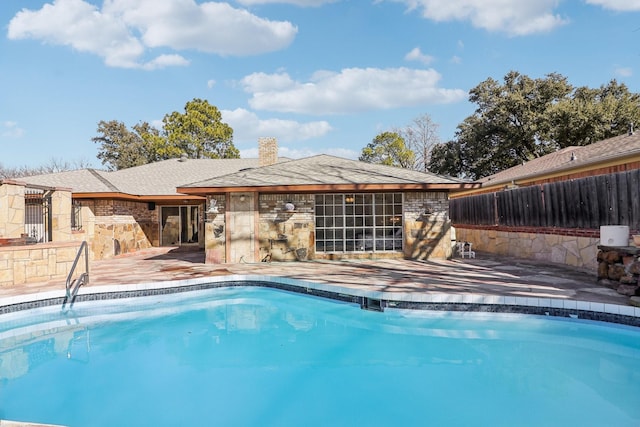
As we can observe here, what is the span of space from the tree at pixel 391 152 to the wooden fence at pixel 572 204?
19061mm

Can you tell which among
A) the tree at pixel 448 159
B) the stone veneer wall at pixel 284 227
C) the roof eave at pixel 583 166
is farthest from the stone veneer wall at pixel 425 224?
the tree at pixel 448 159

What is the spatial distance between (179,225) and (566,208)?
14723 mm

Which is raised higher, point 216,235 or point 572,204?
point 572,204

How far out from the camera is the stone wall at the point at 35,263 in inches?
304

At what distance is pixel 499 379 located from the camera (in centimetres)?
442

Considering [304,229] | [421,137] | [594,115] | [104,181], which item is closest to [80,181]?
[104,181]

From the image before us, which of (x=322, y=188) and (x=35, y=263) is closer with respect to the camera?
(x=35, y=263)

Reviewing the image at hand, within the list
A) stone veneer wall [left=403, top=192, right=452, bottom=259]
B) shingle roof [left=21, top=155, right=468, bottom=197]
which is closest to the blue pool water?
shingle roof [left=21, top=155, right=468, bottom=197]

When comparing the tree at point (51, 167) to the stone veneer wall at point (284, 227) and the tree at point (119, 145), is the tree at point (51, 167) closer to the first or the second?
the tree at point (119, 145)

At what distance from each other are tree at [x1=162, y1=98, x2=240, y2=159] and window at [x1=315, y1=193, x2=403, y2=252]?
2223 centimetres

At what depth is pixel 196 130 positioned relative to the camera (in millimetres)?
30781

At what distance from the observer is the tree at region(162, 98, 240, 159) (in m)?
30.3

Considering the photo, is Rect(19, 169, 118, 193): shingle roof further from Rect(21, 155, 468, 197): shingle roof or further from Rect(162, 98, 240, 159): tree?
Rect(162, 98, 240, 159): tree

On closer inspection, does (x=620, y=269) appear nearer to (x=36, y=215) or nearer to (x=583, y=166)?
(x=583, y=166)
